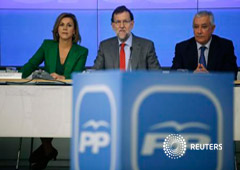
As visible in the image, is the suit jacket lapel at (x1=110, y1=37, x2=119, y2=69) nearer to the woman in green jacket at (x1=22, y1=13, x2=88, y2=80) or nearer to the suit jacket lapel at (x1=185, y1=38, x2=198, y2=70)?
the woman in green jacket at (x1=22, y1=13, x2=88, y2=80)

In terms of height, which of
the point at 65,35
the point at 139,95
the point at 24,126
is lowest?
the point at 24,126

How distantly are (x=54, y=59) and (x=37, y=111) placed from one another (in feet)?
3.44

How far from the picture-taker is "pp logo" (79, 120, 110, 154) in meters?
1.19

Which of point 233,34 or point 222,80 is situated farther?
point 233,34

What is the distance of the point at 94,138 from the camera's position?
48.6 inches

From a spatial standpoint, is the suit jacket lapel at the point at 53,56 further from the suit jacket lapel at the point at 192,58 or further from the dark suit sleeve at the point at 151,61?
the suit jacket lapel at the point at 192,58

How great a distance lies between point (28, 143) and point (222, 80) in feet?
10.7

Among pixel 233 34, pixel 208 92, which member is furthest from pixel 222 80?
pixel 233 34


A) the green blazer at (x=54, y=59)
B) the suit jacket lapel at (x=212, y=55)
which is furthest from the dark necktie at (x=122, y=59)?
the suit jacket lapel at (x=212, y=55)

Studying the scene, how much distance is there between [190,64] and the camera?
12.7 ft

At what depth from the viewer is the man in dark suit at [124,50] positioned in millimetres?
3791

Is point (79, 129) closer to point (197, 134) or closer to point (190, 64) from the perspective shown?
point (197, 134)

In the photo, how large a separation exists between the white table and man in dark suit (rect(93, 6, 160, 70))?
844 mm

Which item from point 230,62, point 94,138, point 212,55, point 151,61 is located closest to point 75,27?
point 151,61
